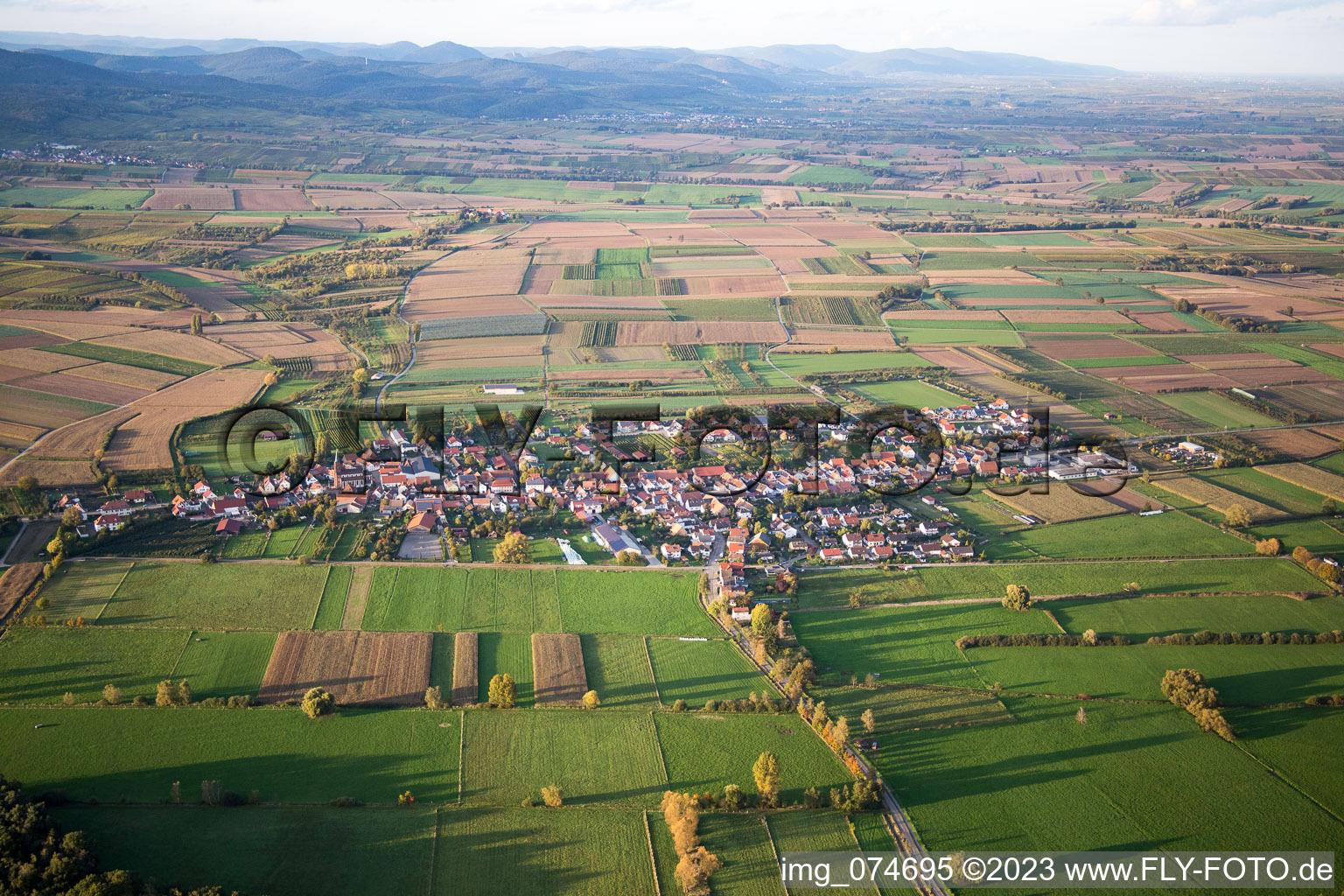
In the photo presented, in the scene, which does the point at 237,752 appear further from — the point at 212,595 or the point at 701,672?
the point at 701,672

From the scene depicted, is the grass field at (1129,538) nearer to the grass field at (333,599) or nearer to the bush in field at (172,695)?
the grass field at (333,599)

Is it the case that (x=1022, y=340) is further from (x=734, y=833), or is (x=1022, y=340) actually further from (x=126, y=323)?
(x=126, y=323)

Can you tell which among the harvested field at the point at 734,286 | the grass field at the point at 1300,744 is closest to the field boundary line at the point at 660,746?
the grass field at the point at 1300,744

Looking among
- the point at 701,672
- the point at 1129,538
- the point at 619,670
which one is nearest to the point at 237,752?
the point at 619,670

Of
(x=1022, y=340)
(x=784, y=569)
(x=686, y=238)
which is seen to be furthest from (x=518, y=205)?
(x=784, y=569)

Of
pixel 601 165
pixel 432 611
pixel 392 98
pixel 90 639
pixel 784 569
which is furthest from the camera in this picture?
pixel 392 98
